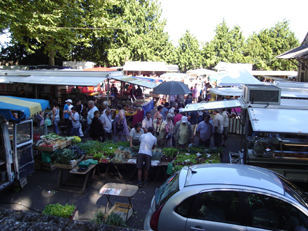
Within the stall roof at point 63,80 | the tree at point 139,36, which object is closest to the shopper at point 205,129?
the stall roof at point 63,80

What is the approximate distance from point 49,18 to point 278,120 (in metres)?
17.9

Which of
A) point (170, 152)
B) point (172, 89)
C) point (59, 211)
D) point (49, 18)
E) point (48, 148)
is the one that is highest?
point (49, 18)

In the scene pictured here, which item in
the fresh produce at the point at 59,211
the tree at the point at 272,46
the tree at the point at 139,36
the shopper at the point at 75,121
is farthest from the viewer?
the tree at the point at 272,46

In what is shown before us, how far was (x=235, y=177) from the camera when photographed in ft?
11.9

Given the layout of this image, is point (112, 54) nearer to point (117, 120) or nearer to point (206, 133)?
point (117, 120)

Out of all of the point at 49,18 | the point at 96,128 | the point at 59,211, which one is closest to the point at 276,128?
the point at 59,211

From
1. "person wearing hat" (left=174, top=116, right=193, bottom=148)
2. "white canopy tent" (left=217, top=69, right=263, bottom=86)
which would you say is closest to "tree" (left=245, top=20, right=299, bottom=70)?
"white canopy tent" (left=217, top=69, right=263, bottom=86)

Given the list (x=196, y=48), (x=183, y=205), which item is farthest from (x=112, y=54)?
(x=183, y=205)

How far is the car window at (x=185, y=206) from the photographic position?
135 inches

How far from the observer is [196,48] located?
144 feet

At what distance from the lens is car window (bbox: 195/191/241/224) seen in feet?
10.8

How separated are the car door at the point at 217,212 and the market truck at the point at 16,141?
458 centimetres

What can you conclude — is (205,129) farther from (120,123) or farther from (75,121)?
(75,121)

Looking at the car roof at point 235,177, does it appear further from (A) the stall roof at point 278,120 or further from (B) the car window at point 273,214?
(A) the stall roof at point 278,120
